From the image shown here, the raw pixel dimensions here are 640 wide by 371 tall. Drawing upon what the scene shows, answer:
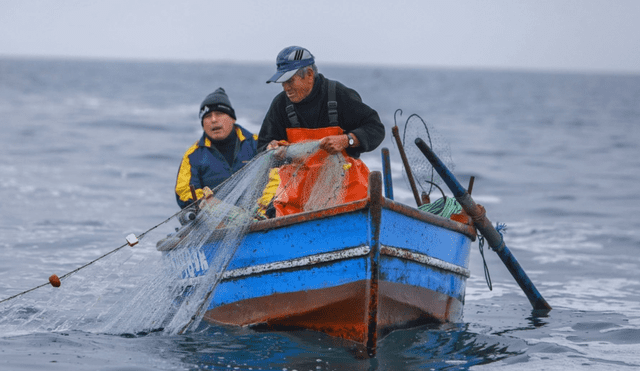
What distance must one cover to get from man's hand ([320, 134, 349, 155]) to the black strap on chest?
0.17m

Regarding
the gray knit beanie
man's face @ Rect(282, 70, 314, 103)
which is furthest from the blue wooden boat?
the gray knit beanie

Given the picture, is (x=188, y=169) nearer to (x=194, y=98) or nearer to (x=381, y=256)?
(x=381, y=256)

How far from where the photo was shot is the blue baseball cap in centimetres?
551

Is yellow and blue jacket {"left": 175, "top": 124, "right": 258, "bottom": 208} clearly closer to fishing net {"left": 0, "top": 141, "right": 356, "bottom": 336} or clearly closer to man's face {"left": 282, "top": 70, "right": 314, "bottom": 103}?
fishing net {"left": 0, "top": 141, "right": 356, "bottom": 336}

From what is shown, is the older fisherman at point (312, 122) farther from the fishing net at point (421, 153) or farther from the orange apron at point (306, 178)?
the fishing net at point (421, 153)

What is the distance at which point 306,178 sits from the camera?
5.79 meters

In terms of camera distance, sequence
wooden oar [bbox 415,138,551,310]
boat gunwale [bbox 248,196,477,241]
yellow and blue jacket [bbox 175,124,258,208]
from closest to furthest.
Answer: boat gunwale [bbox 248,196,477,241] → wooden oar [bbox 415,138,551,310] → yellow and blue jacket [bbox 175,124,258,208]

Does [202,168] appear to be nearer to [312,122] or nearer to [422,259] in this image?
[312,122]

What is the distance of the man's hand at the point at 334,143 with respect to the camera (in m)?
5.40

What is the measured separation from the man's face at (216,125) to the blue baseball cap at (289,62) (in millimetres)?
1415

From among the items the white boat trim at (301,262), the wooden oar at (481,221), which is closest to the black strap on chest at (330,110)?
the wooden oar at (481,221)

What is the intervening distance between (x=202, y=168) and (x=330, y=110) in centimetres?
163

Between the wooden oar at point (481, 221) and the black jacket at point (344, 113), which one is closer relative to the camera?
the black jacket at point (344, 113)

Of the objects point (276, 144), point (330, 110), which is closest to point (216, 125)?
point (276, 144)
